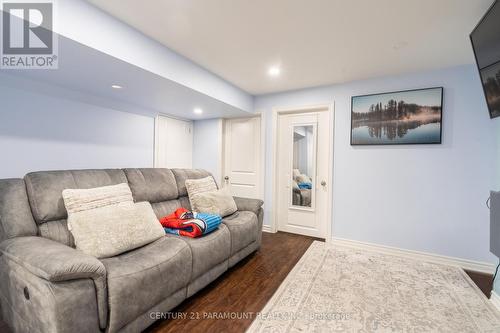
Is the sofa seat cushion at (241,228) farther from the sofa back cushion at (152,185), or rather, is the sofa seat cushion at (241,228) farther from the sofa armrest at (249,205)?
the sofa back cushion at (152,185)

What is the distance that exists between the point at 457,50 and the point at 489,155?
3.92ft

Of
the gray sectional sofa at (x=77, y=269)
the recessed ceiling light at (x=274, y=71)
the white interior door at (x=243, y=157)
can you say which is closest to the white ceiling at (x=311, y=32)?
the recessed ceiling light at (x=274, y=71)

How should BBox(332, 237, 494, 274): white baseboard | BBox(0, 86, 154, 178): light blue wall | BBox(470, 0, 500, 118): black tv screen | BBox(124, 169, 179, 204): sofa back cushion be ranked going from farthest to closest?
BBox(332, 237, 494, 274): white baseboard
BBox(124, 169, 179, 204): sofa back cushion
BBox(0, 86, 154, 178): light blue wall
BBox(470, 0, 500, 118): black tv screen

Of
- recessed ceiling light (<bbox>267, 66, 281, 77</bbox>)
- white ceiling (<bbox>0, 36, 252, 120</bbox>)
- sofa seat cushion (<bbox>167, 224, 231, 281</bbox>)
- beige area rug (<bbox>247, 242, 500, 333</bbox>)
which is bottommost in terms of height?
beige area rug (<bbox>247, 242, 500, 333</bbox>)

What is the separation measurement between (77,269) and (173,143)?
2779mm

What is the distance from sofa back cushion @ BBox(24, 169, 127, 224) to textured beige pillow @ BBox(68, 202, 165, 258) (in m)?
0.19

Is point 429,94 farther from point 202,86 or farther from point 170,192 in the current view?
point 170,192

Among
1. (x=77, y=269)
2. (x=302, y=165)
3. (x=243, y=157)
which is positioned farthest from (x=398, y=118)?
(x=77, y=269)

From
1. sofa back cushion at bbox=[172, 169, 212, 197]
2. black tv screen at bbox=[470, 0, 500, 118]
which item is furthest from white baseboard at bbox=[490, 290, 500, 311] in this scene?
sofa back cushion at bbox=[172, 169, 212, 197]

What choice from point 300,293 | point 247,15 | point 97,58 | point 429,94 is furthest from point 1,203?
point 429,94

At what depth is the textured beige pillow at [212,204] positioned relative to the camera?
262 cm

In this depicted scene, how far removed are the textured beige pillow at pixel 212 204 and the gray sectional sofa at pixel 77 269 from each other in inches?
14.5

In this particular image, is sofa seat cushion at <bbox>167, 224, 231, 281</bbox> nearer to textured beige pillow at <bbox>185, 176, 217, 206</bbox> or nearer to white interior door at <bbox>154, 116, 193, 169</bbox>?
textured beige pillow at <bbox>185, 176, 217, 206</bbox>

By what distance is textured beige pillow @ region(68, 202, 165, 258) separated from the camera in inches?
61.0
